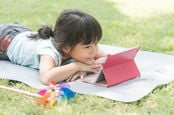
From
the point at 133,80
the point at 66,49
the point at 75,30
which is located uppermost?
the point at 75,30

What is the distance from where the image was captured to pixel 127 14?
449 centimetres

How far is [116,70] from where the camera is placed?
2537 mm

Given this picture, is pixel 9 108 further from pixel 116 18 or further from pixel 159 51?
pixel 116 18

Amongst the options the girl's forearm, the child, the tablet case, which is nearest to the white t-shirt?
the child

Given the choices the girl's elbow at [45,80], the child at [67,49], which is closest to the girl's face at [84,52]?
the child at [67,49]

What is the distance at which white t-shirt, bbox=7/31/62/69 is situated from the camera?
8.75 ft

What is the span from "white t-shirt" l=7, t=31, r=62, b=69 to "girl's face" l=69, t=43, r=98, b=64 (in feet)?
0.39

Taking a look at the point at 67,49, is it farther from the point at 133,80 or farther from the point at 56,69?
the point at 133,80

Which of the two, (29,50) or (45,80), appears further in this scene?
(29,50)

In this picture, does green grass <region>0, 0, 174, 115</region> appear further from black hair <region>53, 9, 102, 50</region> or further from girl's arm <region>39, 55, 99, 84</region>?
black hair <region>53, 9, 102, 50</region>

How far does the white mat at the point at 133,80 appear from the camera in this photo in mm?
2338

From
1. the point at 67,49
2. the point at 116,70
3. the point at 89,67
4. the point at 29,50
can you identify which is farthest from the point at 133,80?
the point at 29,50

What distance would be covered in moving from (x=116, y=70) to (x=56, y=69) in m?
0.33

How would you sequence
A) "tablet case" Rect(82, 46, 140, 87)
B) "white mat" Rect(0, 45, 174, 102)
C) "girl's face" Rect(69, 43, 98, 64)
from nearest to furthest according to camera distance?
"white mat" Rect(0, 45, 174, 102), "tablet case" Rect(82, 46, 140, 87), "girl's face" Rect(69, 43, 98, 64)
